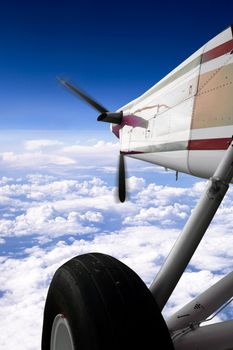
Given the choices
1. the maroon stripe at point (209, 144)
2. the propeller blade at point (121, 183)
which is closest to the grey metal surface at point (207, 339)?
the maroon stripe at point (209, 144)

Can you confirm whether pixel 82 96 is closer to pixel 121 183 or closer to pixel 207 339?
pixel 121 183

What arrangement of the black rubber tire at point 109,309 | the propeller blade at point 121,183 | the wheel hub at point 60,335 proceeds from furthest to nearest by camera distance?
the propeller blade at point 121,183
the wheel hub at point 60,335
the black rubber tire at point 109,309

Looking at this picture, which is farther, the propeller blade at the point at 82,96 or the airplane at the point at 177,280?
the propeller blade at the point at 82,96

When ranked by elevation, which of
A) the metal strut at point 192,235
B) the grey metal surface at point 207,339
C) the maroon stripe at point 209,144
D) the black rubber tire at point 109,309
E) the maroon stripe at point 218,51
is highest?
the maroon stripe at point 218,51

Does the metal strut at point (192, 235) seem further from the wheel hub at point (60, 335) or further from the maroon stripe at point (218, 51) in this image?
the maroon stripe at point (218, 51)

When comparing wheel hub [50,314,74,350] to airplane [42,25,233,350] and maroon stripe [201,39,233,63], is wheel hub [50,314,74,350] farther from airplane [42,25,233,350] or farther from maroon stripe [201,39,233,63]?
maroon stripe [201,39,233,63]

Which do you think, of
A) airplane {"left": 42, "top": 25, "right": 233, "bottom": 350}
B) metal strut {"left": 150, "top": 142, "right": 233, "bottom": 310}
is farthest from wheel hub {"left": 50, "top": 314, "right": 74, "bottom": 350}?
metal strut {"left": 150, "top": 142, "right": 233, "bottom": 310}

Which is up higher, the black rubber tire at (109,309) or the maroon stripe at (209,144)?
the maroon stripe at (209,144)
